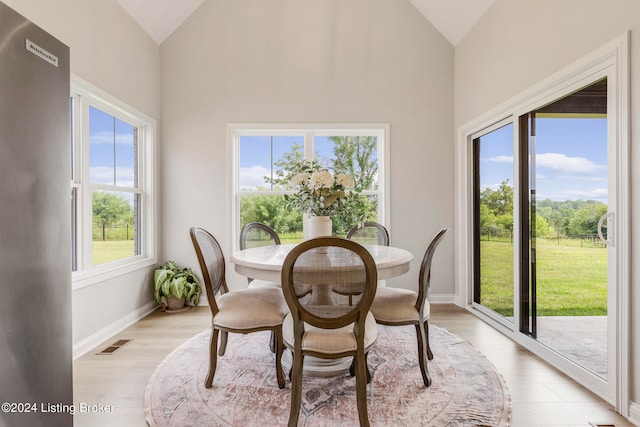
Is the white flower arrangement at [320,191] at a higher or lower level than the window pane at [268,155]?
lower

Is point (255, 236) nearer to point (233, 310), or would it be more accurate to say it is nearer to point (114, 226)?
point (233, 310)

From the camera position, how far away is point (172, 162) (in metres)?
3.71

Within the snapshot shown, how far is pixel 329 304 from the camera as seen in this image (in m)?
1.52

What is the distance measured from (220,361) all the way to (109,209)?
1.80 m

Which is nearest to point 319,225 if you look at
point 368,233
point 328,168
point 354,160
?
point 368,233

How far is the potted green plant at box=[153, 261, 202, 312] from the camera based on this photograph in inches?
136

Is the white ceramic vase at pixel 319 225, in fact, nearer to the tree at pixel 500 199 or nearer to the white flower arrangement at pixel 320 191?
the white flower arrangement at pixel 320 191

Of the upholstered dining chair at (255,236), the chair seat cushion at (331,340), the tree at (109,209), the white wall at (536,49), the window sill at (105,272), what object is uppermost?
the white wall at (536,49)

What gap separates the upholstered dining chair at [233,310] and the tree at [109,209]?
1.43 metres

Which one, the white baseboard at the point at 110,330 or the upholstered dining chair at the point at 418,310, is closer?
the upholstered dining chair at the point at 418,310

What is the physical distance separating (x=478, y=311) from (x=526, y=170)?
5.13 feet

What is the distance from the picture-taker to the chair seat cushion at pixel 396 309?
1928mm

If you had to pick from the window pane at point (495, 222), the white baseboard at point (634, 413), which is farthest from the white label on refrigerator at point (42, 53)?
the window pane at point (495, 222)

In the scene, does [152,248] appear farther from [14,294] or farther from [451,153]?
[451,153]
